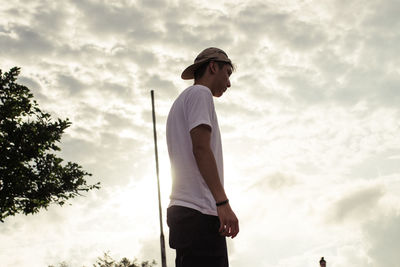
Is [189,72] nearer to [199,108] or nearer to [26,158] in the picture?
[199,108]

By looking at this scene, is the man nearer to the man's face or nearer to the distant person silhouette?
the man's face

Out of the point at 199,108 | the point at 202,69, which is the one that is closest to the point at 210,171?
the point at 199,108

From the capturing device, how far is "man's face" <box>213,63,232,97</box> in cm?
367

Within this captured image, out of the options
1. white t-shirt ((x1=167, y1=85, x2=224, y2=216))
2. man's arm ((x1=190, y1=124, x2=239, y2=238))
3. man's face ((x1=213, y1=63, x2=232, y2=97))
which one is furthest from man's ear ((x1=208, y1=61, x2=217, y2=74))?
man's arm ((x1=190, y1=124, x2=239, y2=238))

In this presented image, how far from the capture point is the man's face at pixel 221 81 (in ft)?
12.0

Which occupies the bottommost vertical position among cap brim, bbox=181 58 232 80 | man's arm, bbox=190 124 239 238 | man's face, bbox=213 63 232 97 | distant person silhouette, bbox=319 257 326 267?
man's arm, bbox=190 124 239 238

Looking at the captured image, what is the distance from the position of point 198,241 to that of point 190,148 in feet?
2.36

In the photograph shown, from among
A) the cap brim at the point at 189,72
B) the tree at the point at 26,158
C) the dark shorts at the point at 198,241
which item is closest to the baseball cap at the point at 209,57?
the cap brim at the point at 189,72

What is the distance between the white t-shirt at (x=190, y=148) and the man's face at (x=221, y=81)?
0.24 m

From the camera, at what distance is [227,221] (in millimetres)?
3055

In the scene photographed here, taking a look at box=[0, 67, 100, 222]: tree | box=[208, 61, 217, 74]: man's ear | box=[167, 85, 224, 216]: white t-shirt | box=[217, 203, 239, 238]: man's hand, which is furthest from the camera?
box=[0, 67, 100, 222]: tree

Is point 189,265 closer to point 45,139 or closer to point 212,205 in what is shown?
point 212,205

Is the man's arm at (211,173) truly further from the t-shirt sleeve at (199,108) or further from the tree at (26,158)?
the tree at (26,158)

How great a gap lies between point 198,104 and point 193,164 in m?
0.46
